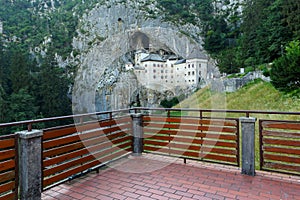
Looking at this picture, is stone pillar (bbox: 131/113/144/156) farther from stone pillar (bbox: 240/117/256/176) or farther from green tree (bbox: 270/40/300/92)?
green tree (bbox: 270/40/300/92)

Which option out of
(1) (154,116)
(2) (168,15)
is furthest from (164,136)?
(2) (168,15)

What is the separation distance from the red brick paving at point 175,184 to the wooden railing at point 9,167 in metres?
0.41

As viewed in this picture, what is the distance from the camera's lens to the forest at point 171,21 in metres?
19.2

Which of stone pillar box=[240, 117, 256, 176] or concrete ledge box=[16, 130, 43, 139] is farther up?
concrete ledge box=[16, 130, 43, 139]

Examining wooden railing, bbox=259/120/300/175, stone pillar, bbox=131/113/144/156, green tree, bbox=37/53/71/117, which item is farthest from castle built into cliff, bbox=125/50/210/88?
wooden railing, bbox=259/120/300/175

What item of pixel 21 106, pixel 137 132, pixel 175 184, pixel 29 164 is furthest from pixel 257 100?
pixel 21 106

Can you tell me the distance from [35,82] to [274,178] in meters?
30.1

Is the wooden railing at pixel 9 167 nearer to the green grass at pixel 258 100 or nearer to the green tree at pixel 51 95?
the green grass at pixel 258 100

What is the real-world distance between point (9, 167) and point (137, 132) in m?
2.28

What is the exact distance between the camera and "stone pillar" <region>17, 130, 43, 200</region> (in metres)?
2.14

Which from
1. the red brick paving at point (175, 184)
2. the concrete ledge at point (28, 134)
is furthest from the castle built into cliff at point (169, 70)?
the concrete ledge at point (28, 134)

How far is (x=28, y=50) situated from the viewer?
123 feet

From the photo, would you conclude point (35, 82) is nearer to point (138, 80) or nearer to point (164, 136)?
point (138, 80)

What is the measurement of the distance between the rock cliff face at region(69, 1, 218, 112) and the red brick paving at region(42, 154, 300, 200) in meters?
16.5
